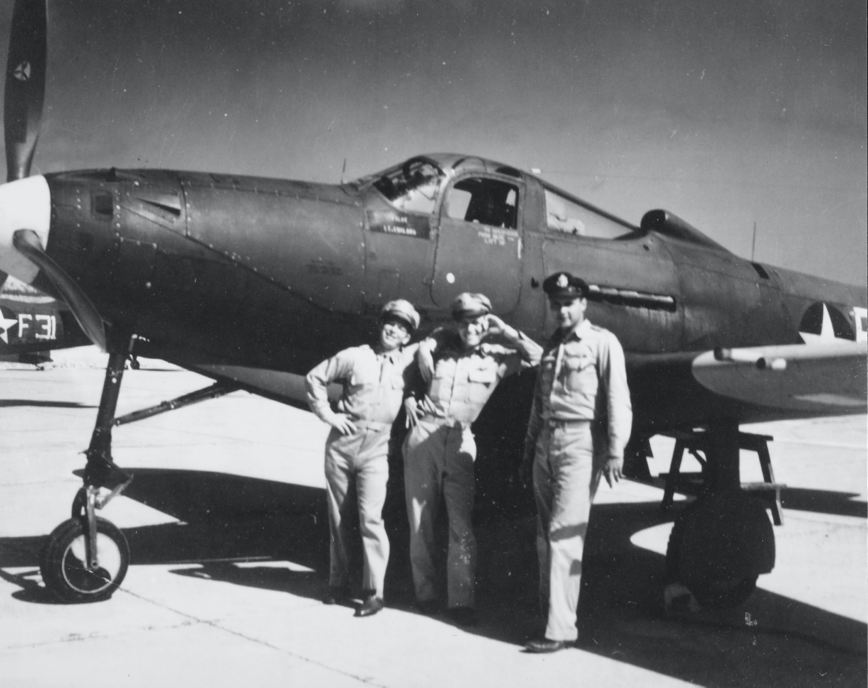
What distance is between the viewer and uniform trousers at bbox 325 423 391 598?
4.73m

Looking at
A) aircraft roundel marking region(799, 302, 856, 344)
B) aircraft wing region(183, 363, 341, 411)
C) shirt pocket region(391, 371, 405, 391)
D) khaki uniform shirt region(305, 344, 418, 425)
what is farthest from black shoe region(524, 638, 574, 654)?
aircraft roundel marking region(799, 302, 856, 344)

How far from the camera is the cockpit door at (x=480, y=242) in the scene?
5.43m

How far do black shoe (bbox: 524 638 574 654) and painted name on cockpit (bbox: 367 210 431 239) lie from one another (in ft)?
8.22

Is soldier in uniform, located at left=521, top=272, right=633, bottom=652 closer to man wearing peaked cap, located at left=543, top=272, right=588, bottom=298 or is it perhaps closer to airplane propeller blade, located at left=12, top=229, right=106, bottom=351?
man wearing peaked cap, located at left=543, top=272, right=588, bottom=298

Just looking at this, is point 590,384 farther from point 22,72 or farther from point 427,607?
point 22,72

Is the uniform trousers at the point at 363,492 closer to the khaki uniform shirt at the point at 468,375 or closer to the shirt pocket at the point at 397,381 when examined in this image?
the shirt pocket at the point at 397,381

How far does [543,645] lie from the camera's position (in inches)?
165

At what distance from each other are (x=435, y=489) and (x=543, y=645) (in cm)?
109

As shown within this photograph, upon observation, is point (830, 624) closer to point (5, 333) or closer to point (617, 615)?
point (617, 615)

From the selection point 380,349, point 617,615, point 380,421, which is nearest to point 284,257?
point 380,349

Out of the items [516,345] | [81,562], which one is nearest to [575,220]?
[516,345]

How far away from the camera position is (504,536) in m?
7.31

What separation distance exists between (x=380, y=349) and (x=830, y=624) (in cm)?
313

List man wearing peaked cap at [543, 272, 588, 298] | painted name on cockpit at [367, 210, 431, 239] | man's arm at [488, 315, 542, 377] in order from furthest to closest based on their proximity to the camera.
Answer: painted name on cockpit at [367, 210, 431, 239], man's arm at [488, 315, 542, 377], man wearing peaked cap at [543, 272, 588, 298]
